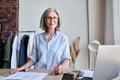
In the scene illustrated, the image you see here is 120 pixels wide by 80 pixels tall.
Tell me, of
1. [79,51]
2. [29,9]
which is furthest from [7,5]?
[79,51]

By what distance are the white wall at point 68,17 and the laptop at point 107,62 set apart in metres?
2.64

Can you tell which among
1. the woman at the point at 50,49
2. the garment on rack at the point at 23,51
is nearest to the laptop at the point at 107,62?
the woman at the point at 50,49

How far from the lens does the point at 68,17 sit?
4086 mm

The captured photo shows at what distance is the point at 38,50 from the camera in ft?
7.25

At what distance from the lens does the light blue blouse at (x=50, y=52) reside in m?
2.15

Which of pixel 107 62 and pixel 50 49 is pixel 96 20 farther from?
pixel 107 62

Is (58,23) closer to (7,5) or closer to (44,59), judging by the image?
(44,59)

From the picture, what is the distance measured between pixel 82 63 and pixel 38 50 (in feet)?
6.64

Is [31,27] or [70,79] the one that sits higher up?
[31,27]

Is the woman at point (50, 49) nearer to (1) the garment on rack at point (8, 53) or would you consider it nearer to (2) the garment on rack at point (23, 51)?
(2) the garment on rack at point (23, 51)

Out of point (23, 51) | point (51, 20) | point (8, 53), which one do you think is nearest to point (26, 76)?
point (51, 20)

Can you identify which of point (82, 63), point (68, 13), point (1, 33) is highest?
point (68, 13)

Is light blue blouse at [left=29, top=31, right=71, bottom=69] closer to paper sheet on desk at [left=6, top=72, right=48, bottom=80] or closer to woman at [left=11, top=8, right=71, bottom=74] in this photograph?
woman at [left=11, top=8, right=71, bottom=74]

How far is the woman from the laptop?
2.45ft
